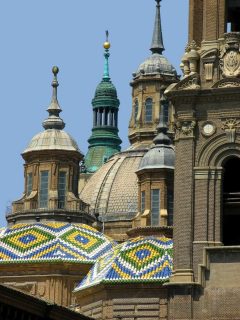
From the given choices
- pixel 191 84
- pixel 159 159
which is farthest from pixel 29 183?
pixel 191 84

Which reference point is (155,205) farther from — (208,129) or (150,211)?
(208,129)

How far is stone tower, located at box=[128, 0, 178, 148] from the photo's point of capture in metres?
122

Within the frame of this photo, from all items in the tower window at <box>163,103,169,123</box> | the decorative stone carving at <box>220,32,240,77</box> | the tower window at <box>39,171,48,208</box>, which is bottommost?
the decorative stone carving at <box>220,32,240,77</box>

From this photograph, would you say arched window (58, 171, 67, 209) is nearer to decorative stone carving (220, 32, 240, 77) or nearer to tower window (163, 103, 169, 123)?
tower window (163, 103, 169, 123)

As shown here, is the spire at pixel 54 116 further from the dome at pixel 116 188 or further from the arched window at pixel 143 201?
the dome at pixel 116 188

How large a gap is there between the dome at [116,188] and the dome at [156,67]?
439cm

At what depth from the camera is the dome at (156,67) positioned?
403 feet

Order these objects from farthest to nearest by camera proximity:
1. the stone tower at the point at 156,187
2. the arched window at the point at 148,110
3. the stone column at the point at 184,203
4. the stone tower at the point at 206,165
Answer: the arched window at the point at 148,110 < the stone tower at the point at 156,187 < the stone column at the point at 184,203 < the stone tower at the point at 206,165

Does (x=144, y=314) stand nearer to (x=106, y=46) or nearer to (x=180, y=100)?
(x=180, y=100)

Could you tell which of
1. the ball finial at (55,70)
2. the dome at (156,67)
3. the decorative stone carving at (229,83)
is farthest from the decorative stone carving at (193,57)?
the dome at (156,67)

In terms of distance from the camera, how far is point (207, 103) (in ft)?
270

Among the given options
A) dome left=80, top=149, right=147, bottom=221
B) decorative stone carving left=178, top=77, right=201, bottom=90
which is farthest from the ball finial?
decorative stone carving left=178, top=77, right=201, bottom=90

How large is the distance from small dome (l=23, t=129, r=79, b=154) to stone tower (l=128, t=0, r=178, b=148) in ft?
52.1

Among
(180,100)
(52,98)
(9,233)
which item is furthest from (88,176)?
(180,100)
